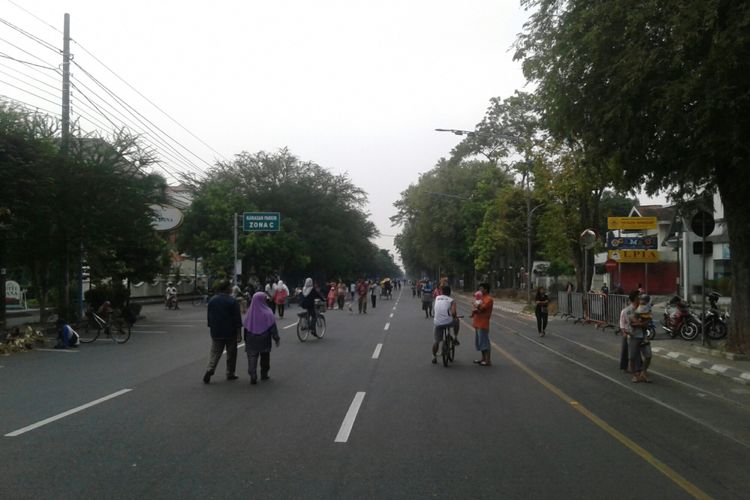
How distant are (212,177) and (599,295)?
3858 centimetres

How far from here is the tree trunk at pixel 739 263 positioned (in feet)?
50.7

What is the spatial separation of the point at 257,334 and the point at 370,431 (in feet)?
13.7

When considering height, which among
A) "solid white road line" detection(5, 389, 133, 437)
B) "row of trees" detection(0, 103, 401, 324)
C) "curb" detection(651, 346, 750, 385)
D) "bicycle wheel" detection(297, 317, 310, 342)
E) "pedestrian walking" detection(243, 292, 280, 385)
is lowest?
"curb" detection(651, 346, 750, 385)

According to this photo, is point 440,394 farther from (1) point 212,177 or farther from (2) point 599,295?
(1) point 212,177

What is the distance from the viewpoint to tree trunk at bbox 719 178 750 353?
15.5 metres

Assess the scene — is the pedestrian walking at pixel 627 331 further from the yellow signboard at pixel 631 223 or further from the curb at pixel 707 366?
the yellow signboard at pixel 631 223

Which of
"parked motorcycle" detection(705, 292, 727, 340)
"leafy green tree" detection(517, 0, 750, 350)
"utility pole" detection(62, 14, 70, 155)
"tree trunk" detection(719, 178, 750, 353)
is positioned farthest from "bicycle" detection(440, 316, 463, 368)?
"utility pole" detection(62, 14, 70, 155)

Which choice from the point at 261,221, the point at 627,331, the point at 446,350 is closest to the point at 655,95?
the point at 627,331

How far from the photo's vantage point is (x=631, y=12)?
42.2ft

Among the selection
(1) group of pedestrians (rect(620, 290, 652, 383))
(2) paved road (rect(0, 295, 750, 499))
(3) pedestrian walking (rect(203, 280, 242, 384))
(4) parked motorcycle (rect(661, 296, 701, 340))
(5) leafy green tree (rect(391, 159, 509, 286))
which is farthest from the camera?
(5) leafy green tree (rect(391, 159, 509, 286))

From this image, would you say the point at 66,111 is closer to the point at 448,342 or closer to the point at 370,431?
the point at 448,342

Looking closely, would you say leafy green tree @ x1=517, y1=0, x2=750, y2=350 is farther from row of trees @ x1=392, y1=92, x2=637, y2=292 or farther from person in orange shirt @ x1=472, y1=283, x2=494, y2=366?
row of trees @ x1=392, y1=92, x2=637, y2=292

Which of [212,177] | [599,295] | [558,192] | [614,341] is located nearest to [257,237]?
[212,177]

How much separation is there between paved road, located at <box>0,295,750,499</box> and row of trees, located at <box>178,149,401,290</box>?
1273 inches
